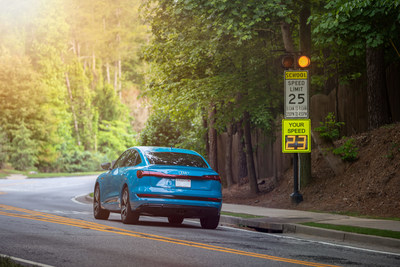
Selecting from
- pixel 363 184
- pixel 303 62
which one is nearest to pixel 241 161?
pixel 363 184

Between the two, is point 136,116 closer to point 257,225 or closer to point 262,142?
point 262,142

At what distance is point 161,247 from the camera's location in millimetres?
10047

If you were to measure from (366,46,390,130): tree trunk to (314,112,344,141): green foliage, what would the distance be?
1.08 metres

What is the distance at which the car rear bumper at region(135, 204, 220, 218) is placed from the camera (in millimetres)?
13070

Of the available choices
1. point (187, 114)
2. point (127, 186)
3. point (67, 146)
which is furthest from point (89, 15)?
point (127, 186)

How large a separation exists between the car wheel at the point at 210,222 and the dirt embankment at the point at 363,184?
4.63 meters

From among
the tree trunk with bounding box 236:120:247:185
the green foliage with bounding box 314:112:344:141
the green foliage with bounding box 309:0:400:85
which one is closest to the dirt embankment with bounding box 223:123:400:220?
the green foliage with bounding box 314:112:344:141

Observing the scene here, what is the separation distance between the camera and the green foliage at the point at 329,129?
65.5 feet

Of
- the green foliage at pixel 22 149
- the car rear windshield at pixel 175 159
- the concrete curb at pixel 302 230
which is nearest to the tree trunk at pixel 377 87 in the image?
the concrete curb at pixel 302 230

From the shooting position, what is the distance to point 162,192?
13.1m

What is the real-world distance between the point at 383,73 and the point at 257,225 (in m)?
7.58

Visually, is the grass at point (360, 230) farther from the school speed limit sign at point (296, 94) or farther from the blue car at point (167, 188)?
the school speed limit sign at point (296, 94)

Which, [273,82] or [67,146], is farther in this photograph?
[67,146]

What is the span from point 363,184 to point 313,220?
13.0ft
